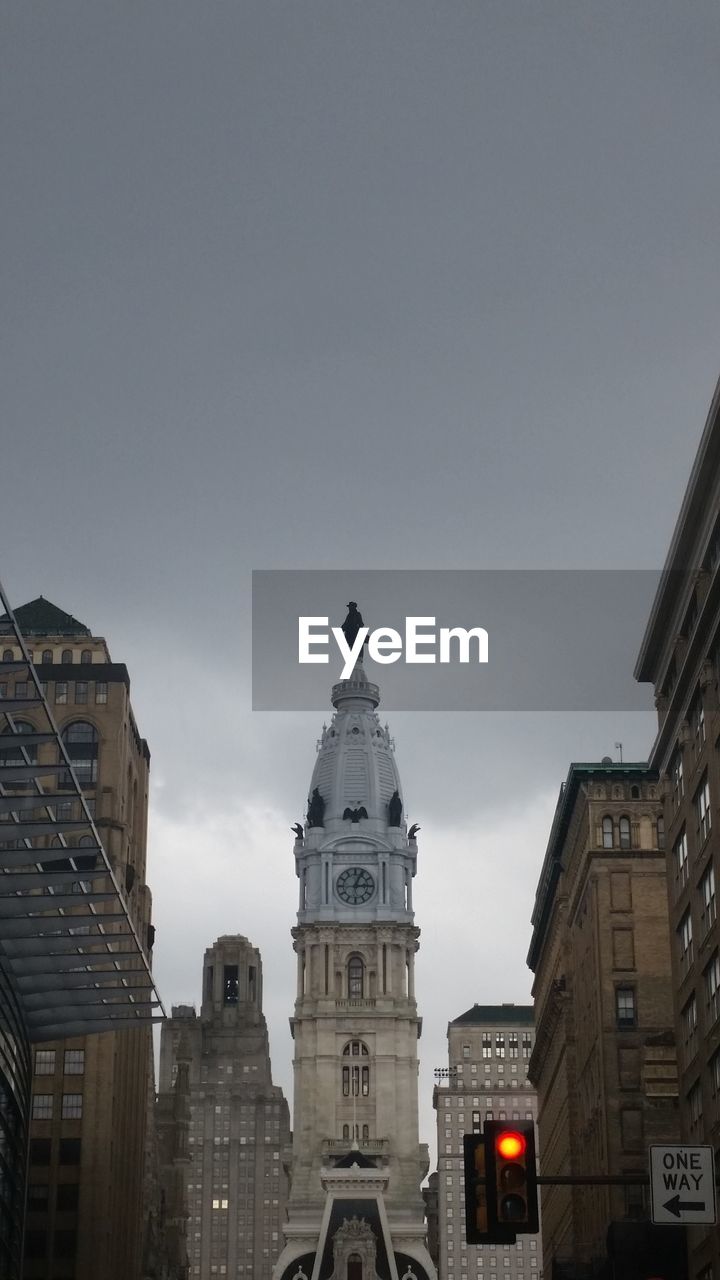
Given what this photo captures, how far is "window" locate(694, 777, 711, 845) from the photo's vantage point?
62.0 metres

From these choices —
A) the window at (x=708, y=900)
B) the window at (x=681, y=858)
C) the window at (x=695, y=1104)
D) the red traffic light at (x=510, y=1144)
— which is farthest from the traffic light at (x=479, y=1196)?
the window at (x=681, y=858)

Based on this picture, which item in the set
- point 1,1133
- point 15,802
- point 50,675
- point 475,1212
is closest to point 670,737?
point 15,802

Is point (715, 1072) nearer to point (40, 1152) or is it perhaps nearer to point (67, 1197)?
point (67, 1197)

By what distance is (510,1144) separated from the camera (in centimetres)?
2370

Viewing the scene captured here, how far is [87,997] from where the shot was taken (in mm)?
79250

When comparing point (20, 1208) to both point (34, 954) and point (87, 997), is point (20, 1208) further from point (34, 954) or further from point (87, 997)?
point (34, 954)

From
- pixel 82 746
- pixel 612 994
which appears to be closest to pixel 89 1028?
pixel 612 994

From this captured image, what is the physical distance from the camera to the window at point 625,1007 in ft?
301

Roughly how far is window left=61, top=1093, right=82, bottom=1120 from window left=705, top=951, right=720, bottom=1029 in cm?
6150

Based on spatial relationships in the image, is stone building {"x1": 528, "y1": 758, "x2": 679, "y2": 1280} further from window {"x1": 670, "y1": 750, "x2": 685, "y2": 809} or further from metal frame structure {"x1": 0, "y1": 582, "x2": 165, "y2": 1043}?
metal frame structure {"x1": 0, "y1": 582, "x2": 165, "y2": 1043}

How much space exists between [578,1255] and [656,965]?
15107mm

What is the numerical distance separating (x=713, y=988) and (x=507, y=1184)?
39776 mm

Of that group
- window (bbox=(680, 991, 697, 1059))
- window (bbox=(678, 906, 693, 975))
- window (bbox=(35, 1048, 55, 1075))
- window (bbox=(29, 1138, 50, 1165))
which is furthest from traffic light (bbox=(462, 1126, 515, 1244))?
window (bbox=(35, 1048, 55, 1075))

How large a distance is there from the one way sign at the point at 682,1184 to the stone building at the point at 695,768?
101 feet
